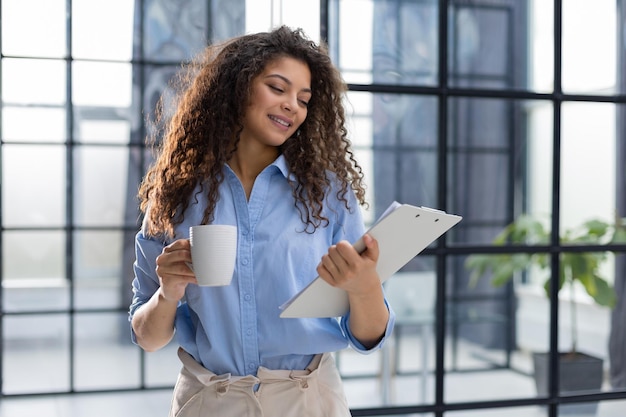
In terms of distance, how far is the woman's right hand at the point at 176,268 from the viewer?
1.12 meters

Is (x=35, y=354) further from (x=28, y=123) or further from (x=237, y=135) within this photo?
(x=237, y=135)

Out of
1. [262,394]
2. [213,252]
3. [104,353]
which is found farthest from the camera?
Result: [104,353]

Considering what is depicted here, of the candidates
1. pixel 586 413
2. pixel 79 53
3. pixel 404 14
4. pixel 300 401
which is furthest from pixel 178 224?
pixel 586 413

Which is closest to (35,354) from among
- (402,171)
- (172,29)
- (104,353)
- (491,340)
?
(104,353)

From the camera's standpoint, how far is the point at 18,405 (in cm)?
242

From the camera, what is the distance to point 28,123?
8.17 ft

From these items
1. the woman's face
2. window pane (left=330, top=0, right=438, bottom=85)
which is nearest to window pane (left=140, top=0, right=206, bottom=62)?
window pane (left=330, top=0, right=438, bottom=85)

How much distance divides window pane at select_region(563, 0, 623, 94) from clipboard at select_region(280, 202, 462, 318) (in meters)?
1.32

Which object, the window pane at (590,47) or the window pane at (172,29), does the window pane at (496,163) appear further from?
the window pane at (172,29)

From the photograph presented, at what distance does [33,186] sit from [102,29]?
0.57m

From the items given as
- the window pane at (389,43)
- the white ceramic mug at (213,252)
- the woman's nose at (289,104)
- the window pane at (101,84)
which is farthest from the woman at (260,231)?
the window pane at (101,84)

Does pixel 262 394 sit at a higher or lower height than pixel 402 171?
lower

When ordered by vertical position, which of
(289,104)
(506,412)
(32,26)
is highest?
(32,26)

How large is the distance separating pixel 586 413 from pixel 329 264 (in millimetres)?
1652
